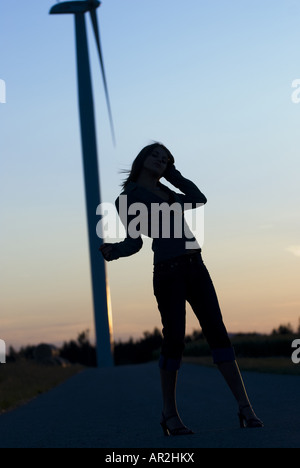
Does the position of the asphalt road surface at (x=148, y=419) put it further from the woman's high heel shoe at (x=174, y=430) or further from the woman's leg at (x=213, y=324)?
the woman's leg at (x=213, y=324)

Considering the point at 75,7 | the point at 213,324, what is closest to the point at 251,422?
the point at 213,324

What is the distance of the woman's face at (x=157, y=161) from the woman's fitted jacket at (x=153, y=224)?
0.46ft

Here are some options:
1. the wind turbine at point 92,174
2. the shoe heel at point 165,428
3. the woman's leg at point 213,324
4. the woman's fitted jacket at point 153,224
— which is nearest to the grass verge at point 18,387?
the shoe heel at point 165,428

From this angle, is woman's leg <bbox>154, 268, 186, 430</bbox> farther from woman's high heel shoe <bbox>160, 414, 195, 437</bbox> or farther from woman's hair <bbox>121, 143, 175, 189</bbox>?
woman's hair <bbox>121, 143, 175, 189</bbox>

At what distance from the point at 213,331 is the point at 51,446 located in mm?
1171

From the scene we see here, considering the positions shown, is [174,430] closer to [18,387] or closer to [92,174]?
[18,387]

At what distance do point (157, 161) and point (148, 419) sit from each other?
243 cm

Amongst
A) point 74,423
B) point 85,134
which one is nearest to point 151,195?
point 74,423

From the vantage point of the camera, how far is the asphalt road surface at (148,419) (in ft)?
16.0

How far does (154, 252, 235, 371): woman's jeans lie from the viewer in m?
5.34

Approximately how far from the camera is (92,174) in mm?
26250

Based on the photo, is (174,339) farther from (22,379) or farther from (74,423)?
(22,379)
